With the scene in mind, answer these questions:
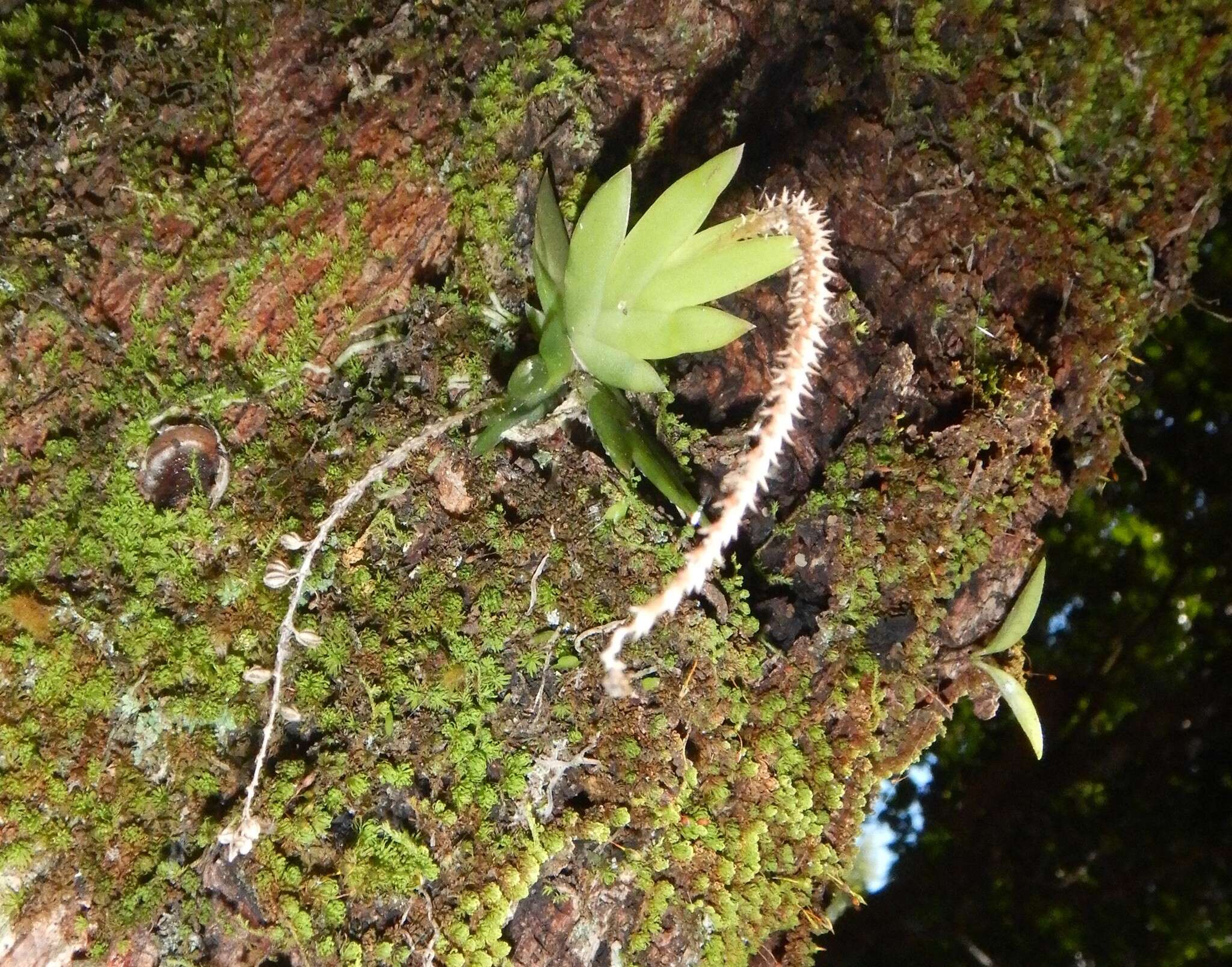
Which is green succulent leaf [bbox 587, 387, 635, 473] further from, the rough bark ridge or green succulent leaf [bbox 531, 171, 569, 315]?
green succulent leaf [bbox 531, 171, 569, 315]

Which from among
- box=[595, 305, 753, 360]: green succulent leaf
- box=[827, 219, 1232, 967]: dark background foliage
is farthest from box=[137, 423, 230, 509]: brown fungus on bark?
box=[827, 219, 1232, 967]: dark background foliage

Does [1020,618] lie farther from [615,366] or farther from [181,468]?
[181,468]

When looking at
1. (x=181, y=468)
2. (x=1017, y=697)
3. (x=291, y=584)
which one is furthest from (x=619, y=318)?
(x=1017, y=697)

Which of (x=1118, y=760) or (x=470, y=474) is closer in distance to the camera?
(x=470, y=474)

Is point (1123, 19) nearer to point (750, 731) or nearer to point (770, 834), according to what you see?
point (750, 731)

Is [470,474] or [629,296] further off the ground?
[629,296]

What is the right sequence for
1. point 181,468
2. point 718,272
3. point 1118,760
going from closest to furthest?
point 718,272 < point 181,468 < point 1118,760
